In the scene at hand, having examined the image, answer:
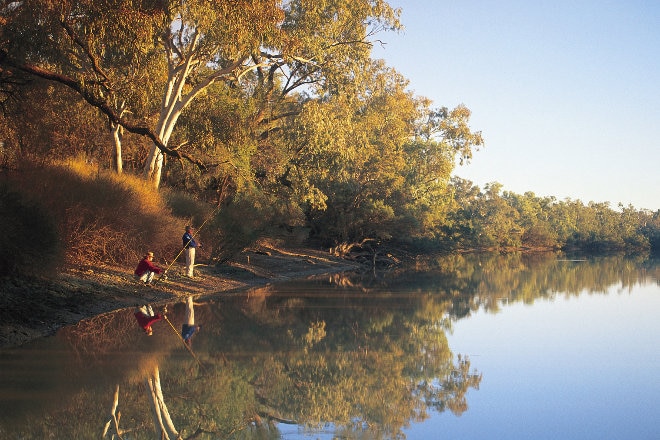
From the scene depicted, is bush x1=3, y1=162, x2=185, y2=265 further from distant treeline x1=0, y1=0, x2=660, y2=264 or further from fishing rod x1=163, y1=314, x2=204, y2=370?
fishing rod x1=163, y1=314, x2=204, y2=370

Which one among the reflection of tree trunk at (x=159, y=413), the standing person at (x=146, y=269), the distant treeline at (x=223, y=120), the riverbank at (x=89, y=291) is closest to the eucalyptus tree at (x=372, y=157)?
the distant treeline at (x=223, y=120)

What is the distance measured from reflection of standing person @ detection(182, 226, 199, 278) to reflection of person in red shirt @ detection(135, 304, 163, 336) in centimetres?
417

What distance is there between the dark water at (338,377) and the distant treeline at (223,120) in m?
5.65

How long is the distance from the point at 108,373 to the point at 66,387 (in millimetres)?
835

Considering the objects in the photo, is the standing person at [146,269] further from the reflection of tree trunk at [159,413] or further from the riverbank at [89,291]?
the reflection of tree trunk at [159,413]

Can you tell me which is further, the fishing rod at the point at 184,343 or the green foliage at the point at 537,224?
the green foliage at the point at 537,224

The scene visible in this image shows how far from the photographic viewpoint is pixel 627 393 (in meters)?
9.45

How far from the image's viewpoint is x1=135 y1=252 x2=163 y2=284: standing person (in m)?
18.8

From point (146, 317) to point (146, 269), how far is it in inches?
165

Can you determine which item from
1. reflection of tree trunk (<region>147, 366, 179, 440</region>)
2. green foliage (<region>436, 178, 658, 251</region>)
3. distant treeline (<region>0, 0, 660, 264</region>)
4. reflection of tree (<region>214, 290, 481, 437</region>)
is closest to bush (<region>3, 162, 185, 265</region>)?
distant treeline (<region>0, 0, 660, 264</region>)

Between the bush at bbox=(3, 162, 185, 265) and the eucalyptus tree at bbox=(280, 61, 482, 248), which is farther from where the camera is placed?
the eucalyptus tree at bbox=(280, 61, 482, 248)

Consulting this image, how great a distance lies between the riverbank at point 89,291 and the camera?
41.0ft

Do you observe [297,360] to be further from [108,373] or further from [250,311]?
[250,311]

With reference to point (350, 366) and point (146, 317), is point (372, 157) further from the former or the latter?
point (350, 366)
